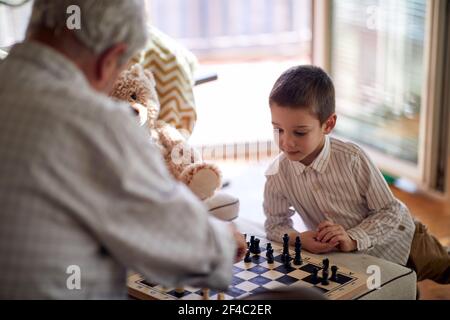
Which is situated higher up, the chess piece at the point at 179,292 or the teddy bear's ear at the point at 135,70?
the teddy bear's ear at the point at 135,70

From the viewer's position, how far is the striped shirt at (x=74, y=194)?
3.90 ft

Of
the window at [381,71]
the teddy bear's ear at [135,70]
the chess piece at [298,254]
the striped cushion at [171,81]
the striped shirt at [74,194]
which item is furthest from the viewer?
the window at [381,71]

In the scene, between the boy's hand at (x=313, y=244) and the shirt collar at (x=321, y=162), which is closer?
the boy's hand at (x=313, y=244)

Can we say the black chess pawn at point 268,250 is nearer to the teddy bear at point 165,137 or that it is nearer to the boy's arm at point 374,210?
the boy's arm at point 374,210

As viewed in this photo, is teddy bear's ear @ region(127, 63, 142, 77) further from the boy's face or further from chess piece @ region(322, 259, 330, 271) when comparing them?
chess piece @ region(322, 259, 330, 271)

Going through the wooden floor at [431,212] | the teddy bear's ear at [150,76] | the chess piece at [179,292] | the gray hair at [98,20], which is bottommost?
the wooden floor at [431,212]

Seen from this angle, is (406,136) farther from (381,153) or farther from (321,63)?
(321,63)

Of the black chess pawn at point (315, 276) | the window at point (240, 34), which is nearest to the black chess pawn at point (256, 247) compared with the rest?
the black chess pawn at point (315, 276)

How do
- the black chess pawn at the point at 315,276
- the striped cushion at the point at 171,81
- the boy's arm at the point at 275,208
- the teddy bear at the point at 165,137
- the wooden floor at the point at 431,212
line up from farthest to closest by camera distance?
the wooden floor at the point at 431,212
the striped cushion at the point at 171,81
the teddy bear at the point at 165,137
the boy's arm at the point at 275,208
the black chess pawn at the point at 315,276

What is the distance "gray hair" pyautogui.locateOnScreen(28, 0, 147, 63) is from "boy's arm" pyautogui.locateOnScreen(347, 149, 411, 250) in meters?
0.99

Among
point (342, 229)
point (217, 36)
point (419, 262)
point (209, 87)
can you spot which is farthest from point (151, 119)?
point (217, 36)

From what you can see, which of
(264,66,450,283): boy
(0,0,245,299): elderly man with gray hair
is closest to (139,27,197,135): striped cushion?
(264,66,450,283): boy

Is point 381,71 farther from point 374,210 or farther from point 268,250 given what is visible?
point 268,250
